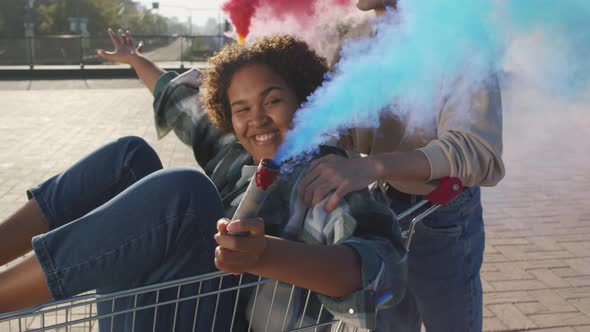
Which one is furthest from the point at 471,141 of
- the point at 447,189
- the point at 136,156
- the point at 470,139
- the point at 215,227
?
the point at 136,156

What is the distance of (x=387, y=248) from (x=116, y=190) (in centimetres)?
126

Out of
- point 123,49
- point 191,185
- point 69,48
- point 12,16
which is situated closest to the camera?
point 191,185

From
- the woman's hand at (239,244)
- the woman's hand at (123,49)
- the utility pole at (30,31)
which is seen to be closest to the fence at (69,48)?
the utility pole at (30,31)

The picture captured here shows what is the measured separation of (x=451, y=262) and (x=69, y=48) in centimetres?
1995

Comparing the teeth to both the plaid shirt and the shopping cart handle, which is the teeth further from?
the shopping cart handle

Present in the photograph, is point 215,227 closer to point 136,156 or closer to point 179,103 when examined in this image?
point 136,156

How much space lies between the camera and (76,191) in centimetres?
237

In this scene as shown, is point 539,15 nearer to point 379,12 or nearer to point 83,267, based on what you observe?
point 379,12

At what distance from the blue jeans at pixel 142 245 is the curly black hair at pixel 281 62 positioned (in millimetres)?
432

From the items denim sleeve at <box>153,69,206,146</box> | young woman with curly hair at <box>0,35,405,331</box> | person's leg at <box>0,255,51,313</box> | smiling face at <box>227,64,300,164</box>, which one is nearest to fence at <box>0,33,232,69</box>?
denim sleeve at <box>153,69,206,146</box>

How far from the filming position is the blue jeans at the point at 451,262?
2176 mm

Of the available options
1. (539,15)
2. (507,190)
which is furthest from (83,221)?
(507,190)

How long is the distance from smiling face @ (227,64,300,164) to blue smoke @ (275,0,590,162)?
0.23m

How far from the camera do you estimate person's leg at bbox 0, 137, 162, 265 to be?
2289mm
